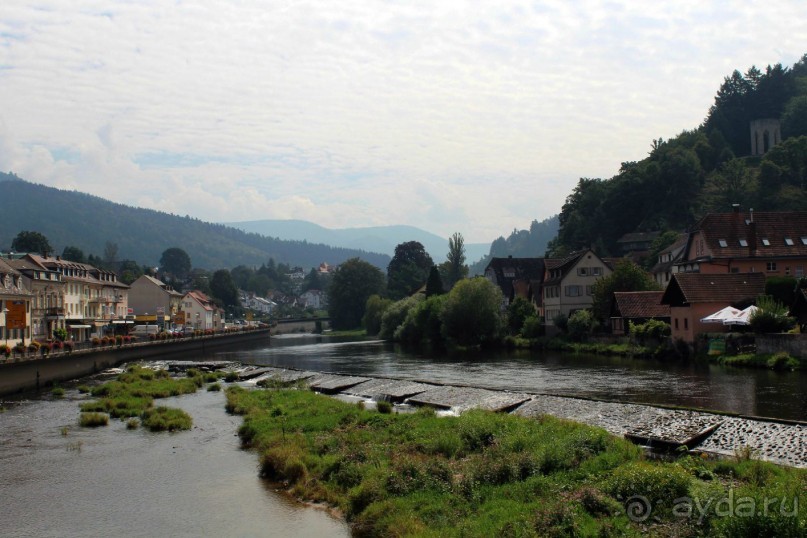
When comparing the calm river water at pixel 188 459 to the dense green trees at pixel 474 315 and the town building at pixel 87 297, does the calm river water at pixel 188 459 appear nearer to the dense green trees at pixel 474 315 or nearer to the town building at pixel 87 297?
the dense green trees at pixel 474 315

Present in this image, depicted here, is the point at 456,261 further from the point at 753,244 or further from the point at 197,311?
the point at 753,244

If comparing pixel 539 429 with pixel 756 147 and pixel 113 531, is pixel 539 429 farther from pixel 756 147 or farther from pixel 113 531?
pixel 756 147

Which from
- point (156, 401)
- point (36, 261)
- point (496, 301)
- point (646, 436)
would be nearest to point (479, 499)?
point (646, 436)

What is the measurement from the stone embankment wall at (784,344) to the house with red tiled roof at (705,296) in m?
7.12

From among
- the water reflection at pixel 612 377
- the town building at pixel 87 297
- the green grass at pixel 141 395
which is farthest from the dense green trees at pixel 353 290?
the green grass at pixel 141 395

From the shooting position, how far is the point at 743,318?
4947cm

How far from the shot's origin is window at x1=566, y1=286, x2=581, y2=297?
82.2 metres

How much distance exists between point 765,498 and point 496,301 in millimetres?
69639

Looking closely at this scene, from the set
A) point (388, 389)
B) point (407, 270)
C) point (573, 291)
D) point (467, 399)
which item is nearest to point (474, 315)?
point (573, 291)

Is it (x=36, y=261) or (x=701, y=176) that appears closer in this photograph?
(x=36, y=261)

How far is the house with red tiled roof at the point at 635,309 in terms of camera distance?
65.2 metres

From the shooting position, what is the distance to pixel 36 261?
281ft

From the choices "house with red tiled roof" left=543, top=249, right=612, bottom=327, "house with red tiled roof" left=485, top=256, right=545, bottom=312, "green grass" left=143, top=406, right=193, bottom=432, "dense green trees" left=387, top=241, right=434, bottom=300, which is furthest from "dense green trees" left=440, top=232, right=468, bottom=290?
"green grass" left=143, top=406, right=193, bottom=432

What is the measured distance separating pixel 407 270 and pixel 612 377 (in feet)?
382
